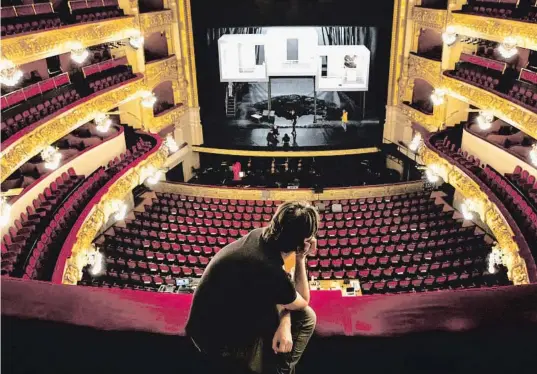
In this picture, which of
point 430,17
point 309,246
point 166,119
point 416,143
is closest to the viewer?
point 309,246

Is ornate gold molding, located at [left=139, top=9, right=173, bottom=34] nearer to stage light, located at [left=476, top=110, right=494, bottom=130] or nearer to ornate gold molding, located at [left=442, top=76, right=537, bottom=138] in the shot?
ornate gold molding, located at [left=442, top=76, right=537, bottom=138]

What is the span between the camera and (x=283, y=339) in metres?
1.82

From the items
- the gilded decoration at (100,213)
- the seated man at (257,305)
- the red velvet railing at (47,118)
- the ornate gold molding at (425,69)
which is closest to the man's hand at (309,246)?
the seated man at (257,305)

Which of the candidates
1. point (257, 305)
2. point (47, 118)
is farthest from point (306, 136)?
point (257, 305)

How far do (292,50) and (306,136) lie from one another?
13.9 feet

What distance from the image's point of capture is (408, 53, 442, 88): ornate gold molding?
20.6 meters

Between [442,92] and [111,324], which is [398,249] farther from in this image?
[111,324]

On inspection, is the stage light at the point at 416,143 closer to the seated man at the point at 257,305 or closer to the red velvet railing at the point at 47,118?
the red velvet railing at the point at 47,118

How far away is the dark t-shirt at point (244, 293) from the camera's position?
1.95 metres

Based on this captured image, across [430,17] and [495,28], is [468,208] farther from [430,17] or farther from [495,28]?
[430,17]

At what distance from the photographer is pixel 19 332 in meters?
1.81

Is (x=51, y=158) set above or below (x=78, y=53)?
below

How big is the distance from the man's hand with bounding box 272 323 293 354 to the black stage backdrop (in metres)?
20.8

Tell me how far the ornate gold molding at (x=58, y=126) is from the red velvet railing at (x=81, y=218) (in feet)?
7.23
